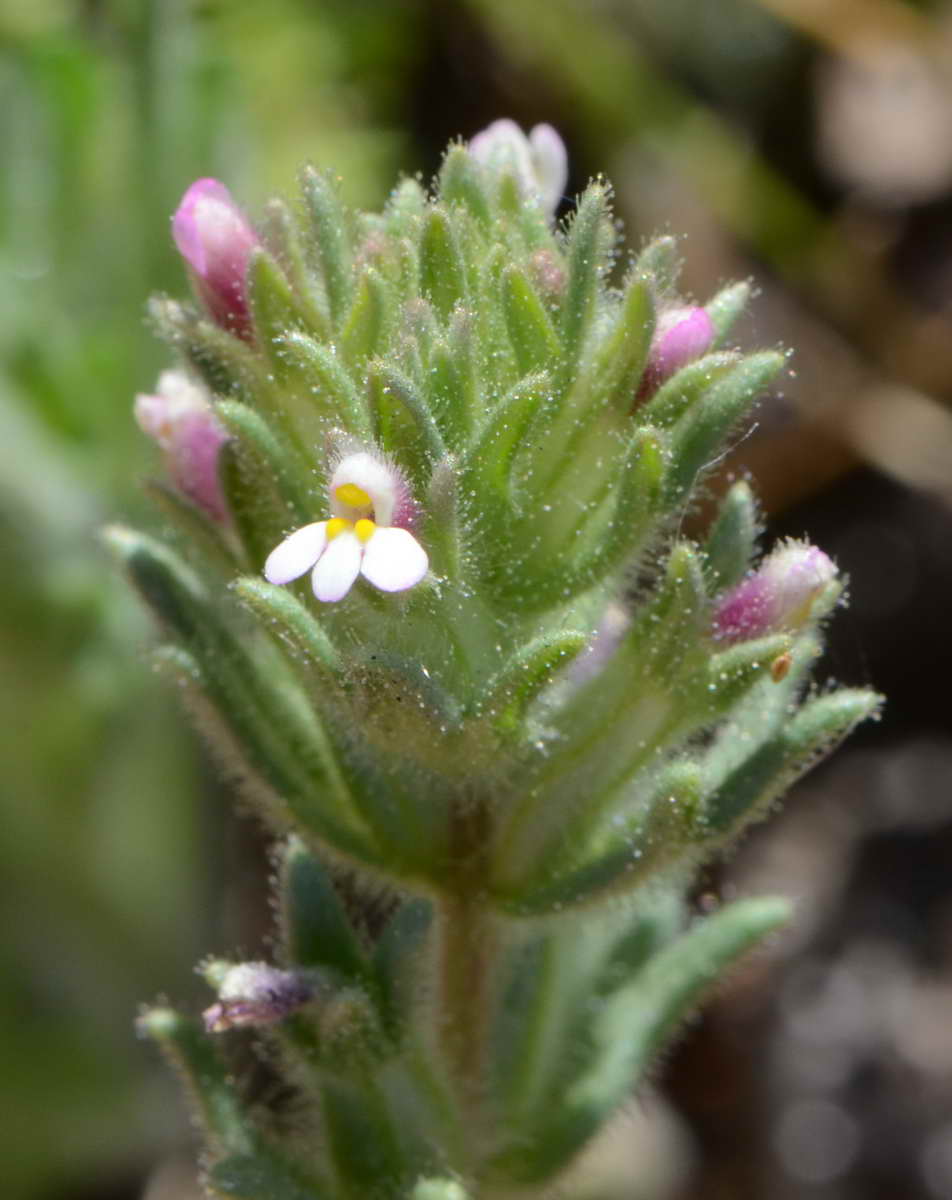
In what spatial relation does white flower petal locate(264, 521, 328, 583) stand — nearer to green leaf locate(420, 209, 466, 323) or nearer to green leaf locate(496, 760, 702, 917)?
green leaf locate(420, 209, 466, 323)

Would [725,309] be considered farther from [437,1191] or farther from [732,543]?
Answer: [437,1191]

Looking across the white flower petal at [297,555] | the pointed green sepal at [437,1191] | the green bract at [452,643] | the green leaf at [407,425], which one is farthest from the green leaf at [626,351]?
the pointed green sepal at [437,1191]

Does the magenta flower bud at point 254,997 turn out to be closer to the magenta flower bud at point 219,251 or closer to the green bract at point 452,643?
the green bract at point 452,643

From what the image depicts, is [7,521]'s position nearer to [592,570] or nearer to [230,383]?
[230,383]

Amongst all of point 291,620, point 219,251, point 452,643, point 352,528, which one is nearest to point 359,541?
point 352,528

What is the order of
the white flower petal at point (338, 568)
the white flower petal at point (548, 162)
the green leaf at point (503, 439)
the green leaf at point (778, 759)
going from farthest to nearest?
1. the white flower petal at point (548, 162)
2. the green leaf at point (778, 759)
3. the green leaf at point (503, 439)
4. the white flower petal at point (338, 568)

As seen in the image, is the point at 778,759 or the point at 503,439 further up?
the point at 503,439
